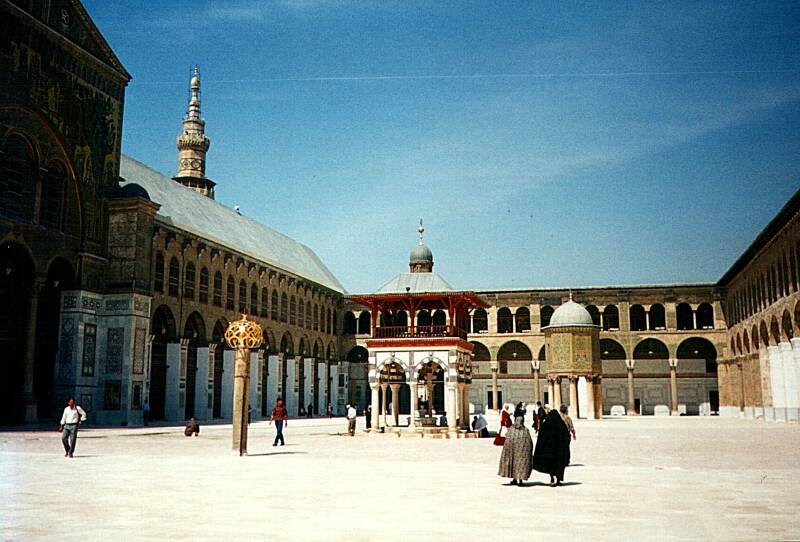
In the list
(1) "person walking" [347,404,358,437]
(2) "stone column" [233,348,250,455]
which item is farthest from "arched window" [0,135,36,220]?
(2) "stone column" [233,348,250,455]

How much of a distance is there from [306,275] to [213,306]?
1517 centimetres

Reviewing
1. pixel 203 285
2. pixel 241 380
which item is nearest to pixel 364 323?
pixel 203 285

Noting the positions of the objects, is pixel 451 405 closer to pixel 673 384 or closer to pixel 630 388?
pixel 630 388

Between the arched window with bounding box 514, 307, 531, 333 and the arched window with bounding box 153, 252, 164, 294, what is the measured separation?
33.3 m

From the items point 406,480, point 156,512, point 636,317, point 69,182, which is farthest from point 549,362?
point 156,512

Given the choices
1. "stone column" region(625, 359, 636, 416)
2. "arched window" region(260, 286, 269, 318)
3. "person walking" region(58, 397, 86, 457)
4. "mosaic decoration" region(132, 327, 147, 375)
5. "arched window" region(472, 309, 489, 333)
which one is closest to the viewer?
"person walking" region(58, 397, 86, 457)

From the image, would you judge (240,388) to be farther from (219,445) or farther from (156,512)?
(156,512)

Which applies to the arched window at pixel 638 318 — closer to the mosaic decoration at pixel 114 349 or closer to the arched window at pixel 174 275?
the arched window at pixel 174 275

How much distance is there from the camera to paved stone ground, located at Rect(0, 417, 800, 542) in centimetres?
800

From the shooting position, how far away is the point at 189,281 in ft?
137

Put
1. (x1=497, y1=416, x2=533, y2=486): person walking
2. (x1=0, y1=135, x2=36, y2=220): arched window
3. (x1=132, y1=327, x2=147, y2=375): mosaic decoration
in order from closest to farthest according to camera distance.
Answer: (x1=497, y1=416, x2=533, y2=486): person walking < (x1=0, y1=135, x2=36, y2=220): arched window < (x1=132, y1=327, x2=147, y2=375): mosaic decoration

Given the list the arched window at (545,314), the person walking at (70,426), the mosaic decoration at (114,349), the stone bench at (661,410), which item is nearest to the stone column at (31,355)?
the mosaic decoration at (114,349)

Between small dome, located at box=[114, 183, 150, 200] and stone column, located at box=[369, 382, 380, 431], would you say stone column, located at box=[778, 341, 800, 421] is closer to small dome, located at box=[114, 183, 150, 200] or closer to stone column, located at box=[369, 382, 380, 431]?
stone column, located at box=[369, 382, 380, 431]

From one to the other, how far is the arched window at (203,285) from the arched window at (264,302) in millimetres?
7008
